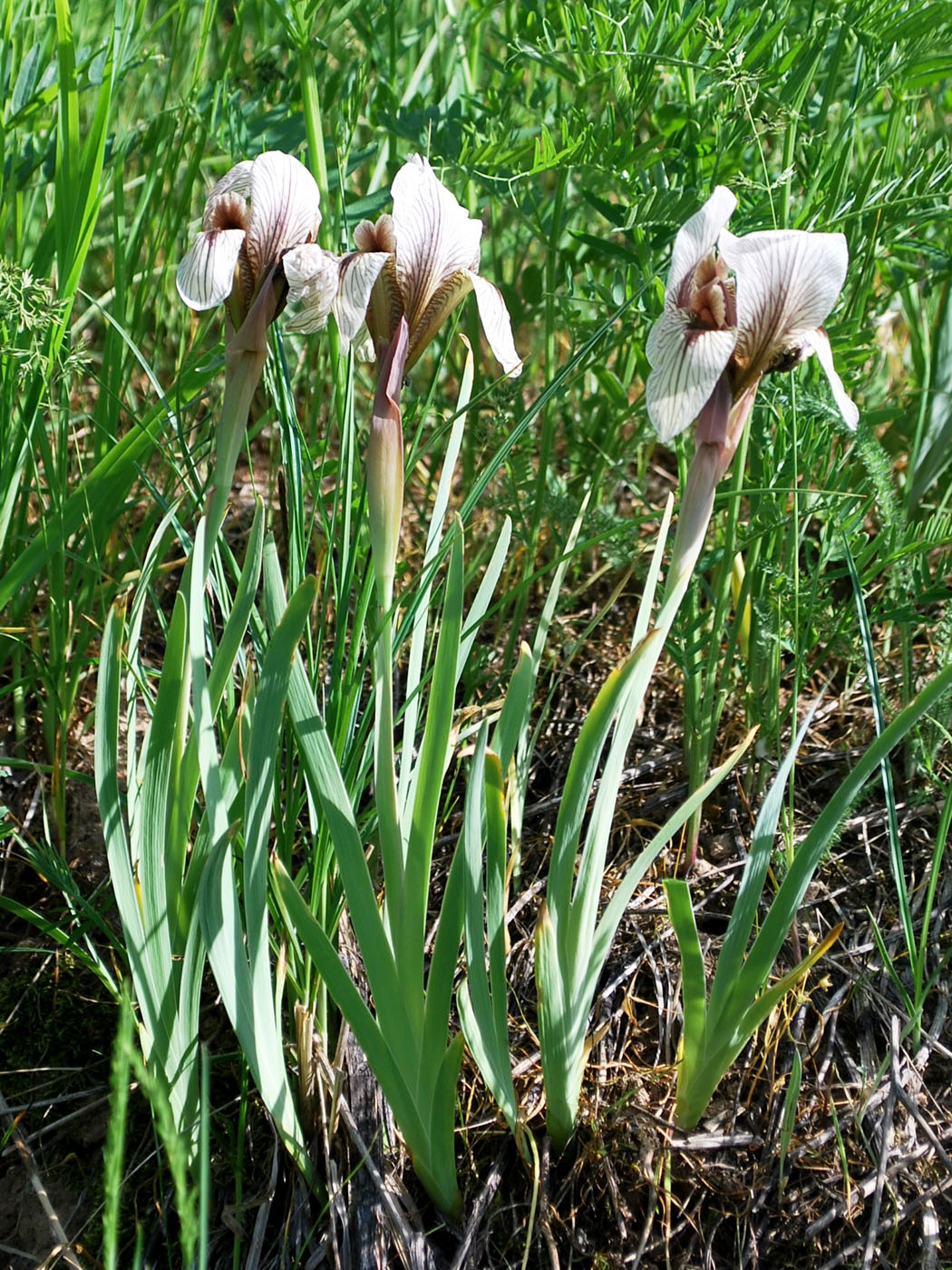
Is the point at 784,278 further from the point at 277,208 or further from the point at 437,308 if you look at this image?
the point at 277,208

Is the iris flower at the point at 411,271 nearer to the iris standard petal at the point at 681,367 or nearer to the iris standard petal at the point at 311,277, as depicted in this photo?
the iris standard petal at the point at 311,277

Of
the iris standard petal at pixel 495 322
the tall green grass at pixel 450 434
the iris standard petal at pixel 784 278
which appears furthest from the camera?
the tall green grass at pixel 450 434

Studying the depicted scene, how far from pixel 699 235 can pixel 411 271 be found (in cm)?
26

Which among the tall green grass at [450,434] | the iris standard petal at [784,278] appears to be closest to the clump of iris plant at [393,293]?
the tall green grass at [450,434]

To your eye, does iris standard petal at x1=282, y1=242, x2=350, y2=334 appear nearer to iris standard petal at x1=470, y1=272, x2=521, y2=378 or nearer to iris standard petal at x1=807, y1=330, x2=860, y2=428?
iris standard petal at x1=470, y1=272, x2=521, y2=378

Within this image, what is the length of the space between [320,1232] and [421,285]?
3.13 feet

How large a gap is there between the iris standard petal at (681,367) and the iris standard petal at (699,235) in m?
0.04

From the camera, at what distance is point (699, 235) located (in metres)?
0.87

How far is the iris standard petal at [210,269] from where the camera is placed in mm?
881

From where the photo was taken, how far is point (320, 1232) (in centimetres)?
104

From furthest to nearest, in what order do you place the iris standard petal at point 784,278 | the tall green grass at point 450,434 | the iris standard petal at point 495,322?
the tall green grass at point 450,434 < the iris standard petal at point 495,322 < the iris standard petal at point 784,278

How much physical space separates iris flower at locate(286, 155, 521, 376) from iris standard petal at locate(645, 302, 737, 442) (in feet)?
0.45

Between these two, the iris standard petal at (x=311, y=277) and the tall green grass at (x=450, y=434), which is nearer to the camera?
the iris standard petal at (x=311, y=277)

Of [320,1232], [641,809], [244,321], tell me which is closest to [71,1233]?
[320,1232]
